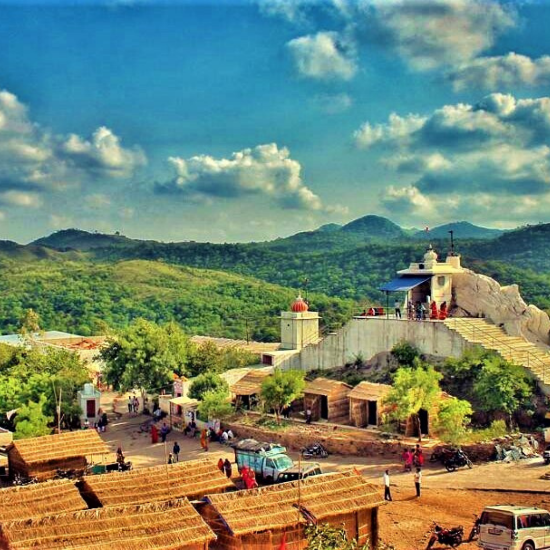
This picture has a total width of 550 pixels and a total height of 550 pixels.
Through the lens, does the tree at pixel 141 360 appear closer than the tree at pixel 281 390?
No

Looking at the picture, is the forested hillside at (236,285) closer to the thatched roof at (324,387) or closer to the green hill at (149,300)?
the green hill at (149,300)

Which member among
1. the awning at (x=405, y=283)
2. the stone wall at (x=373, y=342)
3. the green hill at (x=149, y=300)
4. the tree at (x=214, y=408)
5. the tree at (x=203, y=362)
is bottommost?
the tree at (x=214, y=408)

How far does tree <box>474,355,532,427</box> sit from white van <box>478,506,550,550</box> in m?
11.4

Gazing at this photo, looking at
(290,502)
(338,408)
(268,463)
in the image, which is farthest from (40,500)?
(338,408)

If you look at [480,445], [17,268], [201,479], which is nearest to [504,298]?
[480,445]

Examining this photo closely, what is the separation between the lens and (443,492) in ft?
74.6

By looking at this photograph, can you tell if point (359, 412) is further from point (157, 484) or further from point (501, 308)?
point (157, 484)

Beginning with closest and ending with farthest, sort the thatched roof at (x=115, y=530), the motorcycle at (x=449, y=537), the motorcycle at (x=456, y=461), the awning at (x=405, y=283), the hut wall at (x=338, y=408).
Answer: the thatched roof at (x=115, y=530) < the motorcycle at (x=449, y=537) < the motorcycle at (x=456, y=461) < the hut wall at (x=338, y=408) < the awning at (x=405, y=283)

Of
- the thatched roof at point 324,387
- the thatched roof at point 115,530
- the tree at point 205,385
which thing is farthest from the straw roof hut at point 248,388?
the thatched roof at point 115,530

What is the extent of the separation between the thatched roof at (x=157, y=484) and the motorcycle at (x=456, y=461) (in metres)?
7.60

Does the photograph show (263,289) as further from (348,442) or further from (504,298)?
(348,442)

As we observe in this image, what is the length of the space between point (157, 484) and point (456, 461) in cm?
1033

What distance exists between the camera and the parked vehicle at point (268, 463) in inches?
924

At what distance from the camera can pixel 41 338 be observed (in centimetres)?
6838
